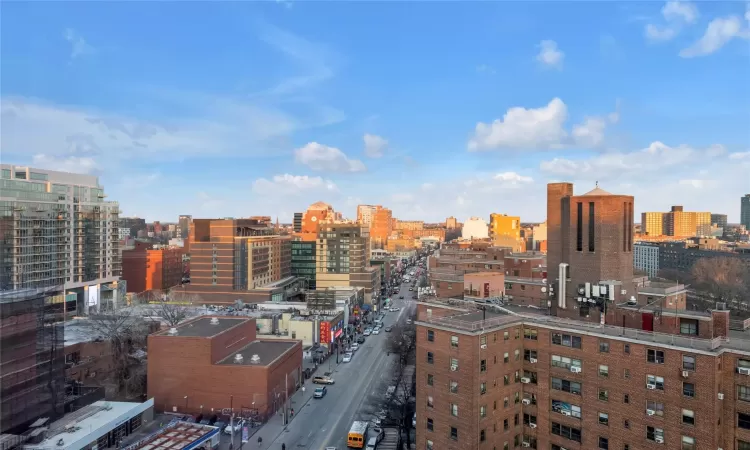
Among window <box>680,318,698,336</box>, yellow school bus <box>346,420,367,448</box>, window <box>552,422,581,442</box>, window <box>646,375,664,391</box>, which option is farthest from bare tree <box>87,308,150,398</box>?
window <box>680,318,698,336</box>

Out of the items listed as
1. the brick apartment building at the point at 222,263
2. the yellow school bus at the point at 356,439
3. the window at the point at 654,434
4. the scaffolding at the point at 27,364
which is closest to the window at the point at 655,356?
the window at the point at 654,434

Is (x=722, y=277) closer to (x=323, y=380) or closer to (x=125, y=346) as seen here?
(x=323, y=380)

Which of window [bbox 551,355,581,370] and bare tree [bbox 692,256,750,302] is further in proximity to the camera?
bare tree [bbox 692,256,750,302]

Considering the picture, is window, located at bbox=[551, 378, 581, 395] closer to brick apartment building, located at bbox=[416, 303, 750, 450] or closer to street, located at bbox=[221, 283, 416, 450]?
brick apartment building, located at bbox=[416, 303, 750, 450]

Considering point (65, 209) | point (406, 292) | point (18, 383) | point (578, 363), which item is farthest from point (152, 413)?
point (406, 292)

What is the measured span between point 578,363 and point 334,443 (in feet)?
66.1

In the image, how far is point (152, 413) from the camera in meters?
40.6

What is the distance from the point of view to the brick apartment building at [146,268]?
355ft

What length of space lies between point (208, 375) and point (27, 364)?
43.1 ft

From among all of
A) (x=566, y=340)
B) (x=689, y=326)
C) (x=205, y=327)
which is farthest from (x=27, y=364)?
(x=689, y=326)

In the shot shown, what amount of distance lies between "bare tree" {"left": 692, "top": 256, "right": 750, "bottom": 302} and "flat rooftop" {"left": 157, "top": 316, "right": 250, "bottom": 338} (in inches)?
3059

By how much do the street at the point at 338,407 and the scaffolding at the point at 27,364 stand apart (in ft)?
43.9

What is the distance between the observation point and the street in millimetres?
37594

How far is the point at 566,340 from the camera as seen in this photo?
89.4 ft
